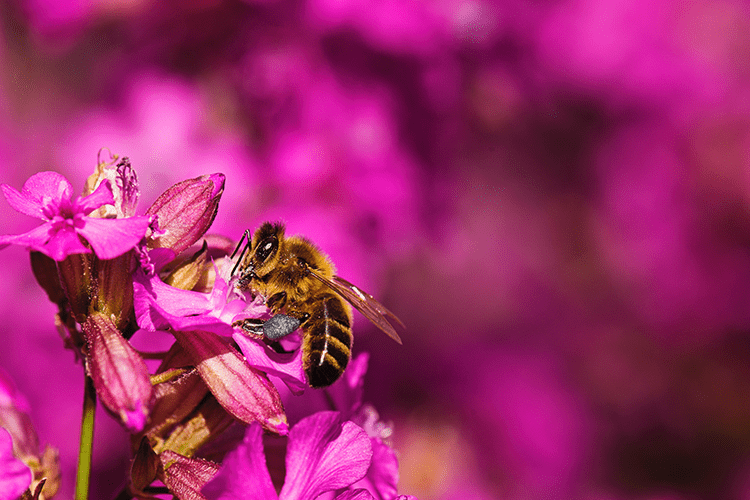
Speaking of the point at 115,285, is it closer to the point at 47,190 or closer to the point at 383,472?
the point at 47,190

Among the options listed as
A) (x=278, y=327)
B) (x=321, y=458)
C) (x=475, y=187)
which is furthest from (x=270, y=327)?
(x=475, y=187)

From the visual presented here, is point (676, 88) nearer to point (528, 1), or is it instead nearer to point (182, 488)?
point (528, 1)

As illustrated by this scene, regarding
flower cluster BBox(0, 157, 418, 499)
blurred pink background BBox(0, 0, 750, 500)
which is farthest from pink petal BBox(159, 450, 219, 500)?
blurred pink background BBox(0, 0, 750, 500)

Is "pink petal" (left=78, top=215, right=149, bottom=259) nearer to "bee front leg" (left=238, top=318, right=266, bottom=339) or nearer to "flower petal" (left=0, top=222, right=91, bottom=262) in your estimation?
"flower petal" (left=0, top=222, right=91, bottom=262)

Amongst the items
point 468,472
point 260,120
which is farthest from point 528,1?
point 468,472

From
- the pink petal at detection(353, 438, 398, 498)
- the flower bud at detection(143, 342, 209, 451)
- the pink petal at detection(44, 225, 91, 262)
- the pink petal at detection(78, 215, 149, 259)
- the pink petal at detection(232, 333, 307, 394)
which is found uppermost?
the pink petal at detection(78, 215, 149, 259)
